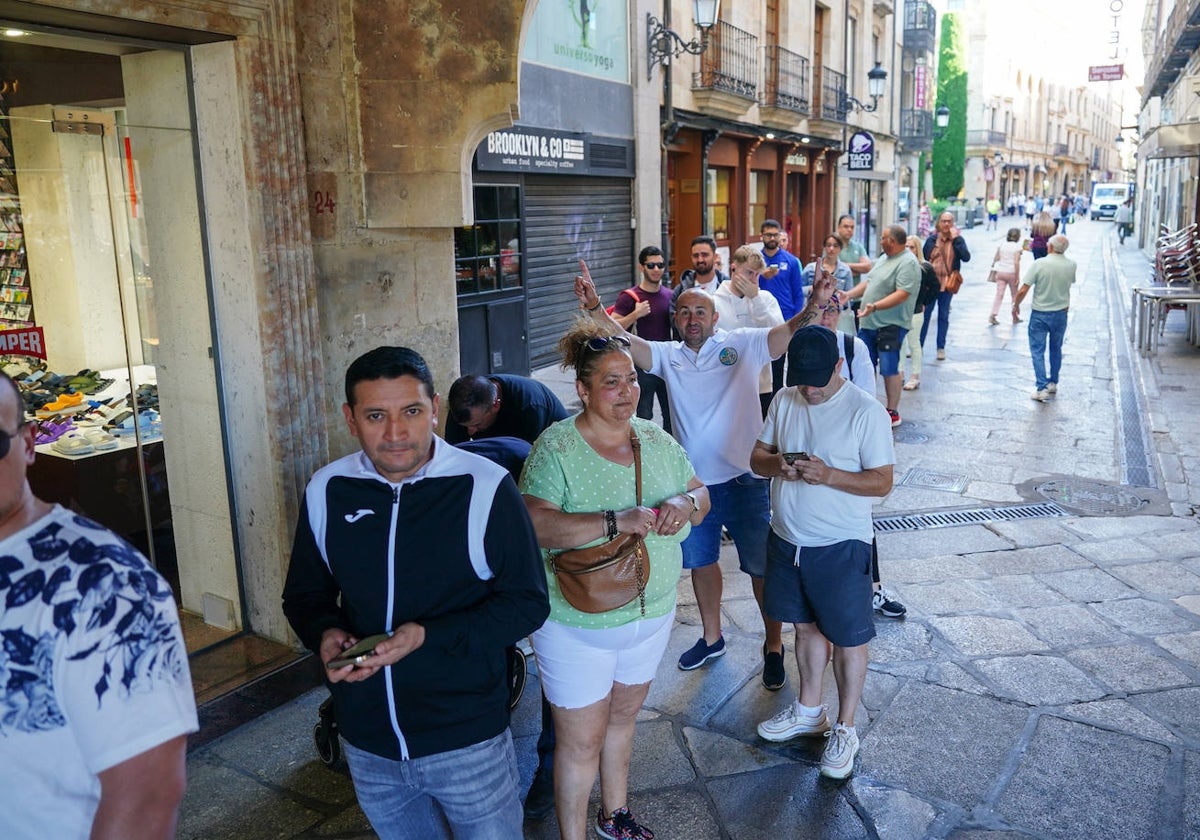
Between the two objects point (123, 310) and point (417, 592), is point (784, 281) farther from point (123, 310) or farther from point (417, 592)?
point (417, 592)

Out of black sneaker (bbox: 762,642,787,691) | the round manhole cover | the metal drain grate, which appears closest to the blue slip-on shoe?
black sneaker (bbox: 762,642,787,691)

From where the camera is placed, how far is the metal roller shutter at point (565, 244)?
11523 mm

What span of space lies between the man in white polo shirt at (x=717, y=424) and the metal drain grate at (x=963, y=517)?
2.38 metres

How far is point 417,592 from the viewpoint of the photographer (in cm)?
222

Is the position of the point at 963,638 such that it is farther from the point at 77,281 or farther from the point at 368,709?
the point at 77,281

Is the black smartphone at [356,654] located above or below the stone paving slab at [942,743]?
above

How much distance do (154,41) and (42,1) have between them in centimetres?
65

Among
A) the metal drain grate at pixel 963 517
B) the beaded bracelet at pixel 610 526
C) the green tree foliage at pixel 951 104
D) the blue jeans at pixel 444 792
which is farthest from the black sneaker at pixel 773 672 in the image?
the green tree foliage at pixel 951 104

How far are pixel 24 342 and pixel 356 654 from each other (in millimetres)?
3363

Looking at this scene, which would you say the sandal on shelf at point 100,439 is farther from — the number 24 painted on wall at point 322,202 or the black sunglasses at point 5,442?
the black sunglasses at point 5,442

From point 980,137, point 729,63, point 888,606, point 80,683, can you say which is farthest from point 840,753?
point 980,137

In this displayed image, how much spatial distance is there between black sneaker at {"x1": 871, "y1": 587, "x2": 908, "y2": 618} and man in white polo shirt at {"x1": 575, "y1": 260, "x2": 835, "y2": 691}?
0.88 metres

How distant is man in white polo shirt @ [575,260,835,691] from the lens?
4.32 meters

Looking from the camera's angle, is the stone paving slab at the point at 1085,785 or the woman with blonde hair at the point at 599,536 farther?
the stone paving slab at the point at 1085,785
